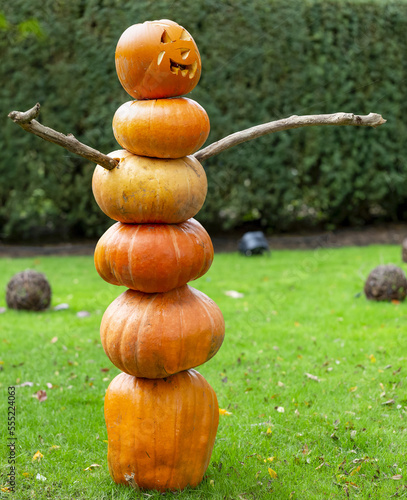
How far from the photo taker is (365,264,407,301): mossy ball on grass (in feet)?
20.5

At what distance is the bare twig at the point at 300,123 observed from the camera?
252 cm

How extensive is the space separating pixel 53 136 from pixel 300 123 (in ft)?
3.84

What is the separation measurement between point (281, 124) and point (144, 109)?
673 mm

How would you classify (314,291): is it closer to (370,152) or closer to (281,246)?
(281,246)

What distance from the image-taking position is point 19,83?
30.5 feet

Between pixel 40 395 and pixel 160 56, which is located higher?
pixel 160 56

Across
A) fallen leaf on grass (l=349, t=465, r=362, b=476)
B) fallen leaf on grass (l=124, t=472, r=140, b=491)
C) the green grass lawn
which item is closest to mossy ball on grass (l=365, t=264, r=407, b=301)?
the green grass lawn

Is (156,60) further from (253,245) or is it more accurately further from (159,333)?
(253,245)

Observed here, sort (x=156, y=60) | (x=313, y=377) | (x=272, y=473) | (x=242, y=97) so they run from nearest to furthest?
1. (x=156, y=60)
2. (x=272, y=473)
3. (x=313, y=377)
4. (x=242, y=97)

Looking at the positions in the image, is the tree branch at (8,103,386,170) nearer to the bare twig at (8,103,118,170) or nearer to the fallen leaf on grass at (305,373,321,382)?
the bare twig at (8,103,118,170)

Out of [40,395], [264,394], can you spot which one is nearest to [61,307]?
[40,395]

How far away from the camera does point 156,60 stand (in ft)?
8.49

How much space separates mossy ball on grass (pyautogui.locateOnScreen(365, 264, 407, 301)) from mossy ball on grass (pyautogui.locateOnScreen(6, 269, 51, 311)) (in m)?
3.76

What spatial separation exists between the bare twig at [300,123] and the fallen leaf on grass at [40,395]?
225 centimetres
